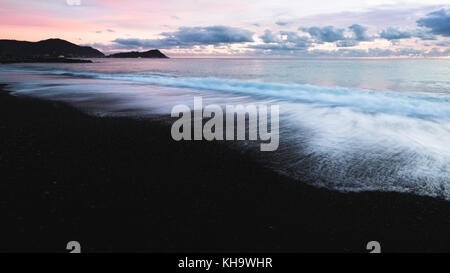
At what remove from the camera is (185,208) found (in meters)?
3.92

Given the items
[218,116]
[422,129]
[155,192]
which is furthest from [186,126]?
[422,129]

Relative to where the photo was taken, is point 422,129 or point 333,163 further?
point 422,129

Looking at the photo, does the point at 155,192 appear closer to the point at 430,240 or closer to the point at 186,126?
the point at 430,240

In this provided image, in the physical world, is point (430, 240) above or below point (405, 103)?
below

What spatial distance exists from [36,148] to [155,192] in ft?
12.7

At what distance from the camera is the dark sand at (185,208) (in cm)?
328

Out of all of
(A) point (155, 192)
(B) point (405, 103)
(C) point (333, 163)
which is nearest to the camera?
(A) point (155, 192)

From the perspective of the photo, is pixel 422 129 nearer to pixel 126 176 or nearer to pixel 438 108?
pixel 438 108

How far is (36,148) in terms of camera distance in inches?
247

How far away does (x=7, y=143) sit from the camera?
6.58m

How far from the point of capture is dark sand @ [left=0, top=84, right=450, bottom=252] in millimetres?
3281
